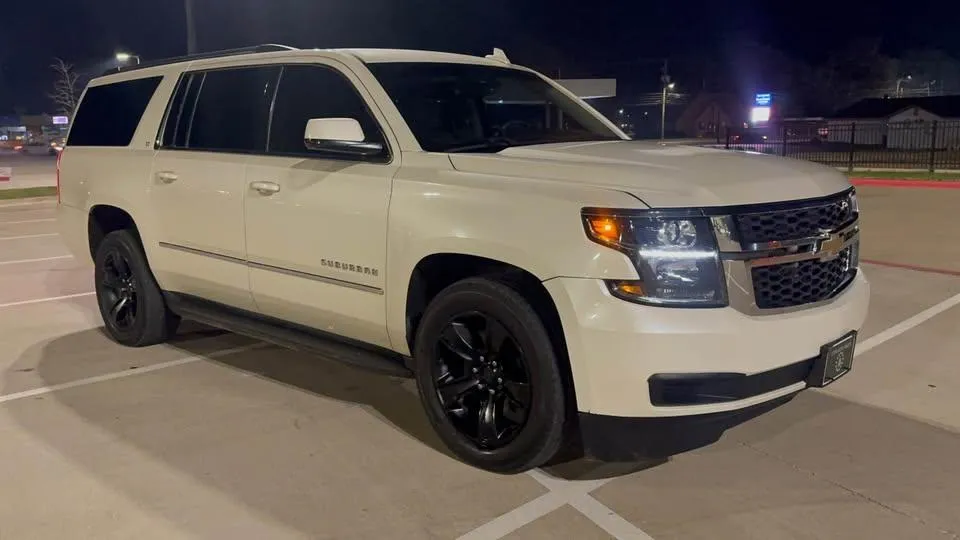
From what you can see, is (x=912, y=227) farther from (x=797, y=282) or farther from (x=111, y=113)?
(x=111, y=113)

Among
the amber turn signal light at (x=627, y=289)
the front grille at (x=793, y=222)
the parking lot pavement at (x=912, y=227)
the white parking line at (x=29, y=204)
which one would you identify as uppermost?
the front grille at (x=793, y=222)

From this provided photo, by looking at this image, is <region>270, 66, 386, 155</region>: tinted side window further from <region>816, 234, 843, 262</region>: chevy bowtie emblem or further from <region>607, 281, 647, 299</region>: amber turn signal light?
<region>816, 234, 843, 262</region>: chevy bowtie emblem

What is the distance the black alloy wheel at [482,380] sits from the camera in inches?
147

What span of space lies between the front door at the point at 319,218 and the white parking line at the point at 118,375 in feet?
3.67

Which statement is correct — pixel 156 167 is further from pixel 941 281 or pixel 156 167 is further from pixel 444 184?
pixel 941 281

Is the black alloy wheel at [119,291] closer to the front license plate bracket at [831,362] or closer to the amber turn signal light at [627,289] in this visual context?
the amber turn signal light at [627,289]

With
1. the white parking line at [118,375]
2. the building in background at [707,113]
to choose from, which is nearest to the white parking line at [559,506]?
the white parking line at [118,375]

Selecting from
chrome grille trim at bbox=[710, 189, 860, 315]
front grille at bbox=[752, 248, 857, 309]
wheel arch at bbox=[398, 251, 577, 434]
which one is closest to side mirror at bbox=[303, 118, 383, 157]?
wheel arch at bbox=[398, 251, 577, 434]

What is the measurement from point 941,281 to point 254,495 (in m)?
7.19

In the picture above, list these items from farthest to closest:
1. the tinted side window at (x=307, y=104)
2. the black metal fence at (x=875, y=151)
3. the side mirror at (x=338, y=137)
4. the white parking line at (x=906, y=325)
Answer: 1. the black metal fence at (x=875, y=151)
2. the white parking line at (x=906, y=325)
3. the tinted side window at (x=307, y=104)
4. the side mirror at (x=338, y=137)

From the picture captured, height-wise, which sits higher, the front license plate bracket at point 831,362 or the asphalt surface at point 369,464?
the front license plate bracket at point 831,362

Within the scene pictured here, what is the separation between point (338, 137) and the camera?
399cm

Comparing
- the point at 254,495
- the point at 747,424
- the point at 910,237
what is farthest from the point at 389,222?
the point at 910,237

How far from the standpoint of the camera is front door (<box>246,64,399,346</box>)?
13.7 ft
